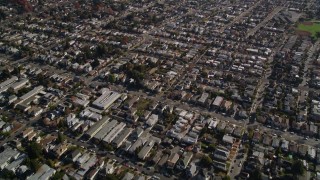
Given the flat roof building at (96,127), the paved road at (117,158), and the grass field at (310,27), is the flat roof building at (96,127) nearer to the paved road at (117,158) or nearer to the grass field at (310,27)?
the paved road at (117,158)

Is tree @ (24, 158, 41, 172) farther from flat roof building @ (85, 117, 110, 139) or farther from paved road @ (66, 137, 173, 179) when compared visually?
flat roof building @ (85, 117, 110, 139)

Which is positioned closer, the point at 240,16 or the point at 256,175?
the point at 256,175

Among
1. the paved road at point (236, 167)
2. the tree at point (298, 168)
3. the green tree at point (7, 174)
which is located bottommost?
the paved road at point (236, 167)

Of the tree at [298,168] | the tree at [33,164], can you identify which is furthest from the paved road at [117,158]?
the tree at [298,168]

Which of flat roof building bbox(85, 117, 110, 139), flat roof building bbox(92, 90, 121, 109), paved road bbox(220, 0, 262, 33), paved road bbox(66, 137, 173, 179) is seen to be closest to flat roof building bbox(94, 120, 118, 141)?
flat roof building bbox(85, 117, 110, 139)

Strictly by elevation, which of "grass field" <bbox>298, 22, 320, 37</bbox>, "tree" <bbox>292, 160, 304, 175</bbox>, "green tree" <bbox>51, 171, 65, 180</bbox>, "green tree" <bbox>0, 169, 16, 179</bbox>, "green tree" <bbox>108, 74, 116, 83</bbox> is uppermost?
"green tree" <bbox>0, 169, 16, 179</bbox>

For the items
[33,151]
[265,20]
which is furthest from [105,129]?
[265,20]

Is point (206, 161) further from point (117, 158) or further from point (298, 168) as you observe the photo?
point (117, 158)

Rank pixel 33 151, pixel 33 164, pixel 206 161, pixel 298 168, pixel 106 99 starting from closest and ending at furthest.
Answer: pixel 33 164
pixel 298 168
pixel 33 151
pixel 206 161
pixel 106 99

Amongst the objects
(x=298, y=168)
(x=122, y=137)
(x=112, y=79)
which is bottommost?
(x=298, y=168)
